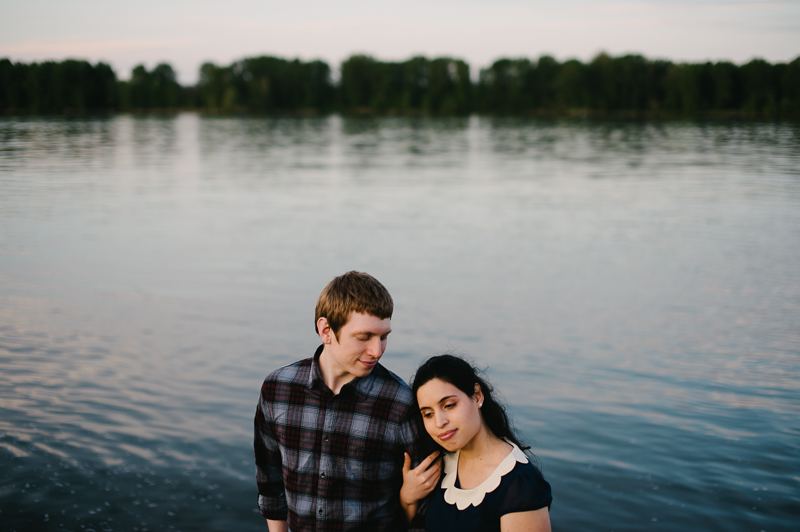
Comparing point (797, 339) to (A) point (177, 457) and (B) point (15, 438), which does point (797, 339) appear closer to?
(A) point (177, 457)

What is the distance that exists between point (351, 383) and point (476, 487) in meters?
0.70

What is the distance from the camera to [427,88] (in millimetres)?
150250

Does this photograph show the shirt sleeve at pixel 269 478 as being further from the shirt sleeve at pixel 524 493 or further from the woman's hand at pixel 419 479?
the shirt sleeve at pixel 524 493

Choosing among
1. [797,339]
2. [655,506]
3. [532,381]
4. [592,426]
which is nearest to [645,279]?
[797,339]

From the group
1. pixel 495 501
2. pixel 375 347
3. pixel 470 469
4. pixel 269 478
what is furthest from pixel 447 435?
pixel 269 478

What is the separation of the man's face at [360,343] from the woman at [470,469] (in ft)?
0.77

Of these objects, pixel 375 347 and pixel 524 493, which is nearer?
pixel 524 493

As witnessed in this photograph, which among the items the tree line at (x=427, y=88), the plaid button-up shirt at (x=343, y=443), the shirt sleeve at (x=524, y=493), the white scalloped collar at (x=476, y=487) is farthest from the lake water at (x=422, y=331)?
the tree line at (x=427, y=88)

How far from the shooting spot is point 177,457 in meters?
6.37

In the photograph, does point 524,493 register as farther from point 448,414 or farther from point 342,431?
point 342,431

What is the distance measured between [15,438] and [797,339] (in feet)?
33.5

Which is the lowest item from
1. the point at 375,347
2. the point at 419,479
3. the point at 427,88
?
the point at 419,479

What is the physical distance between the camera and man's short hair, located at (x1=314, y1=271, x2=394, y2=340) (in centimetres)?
292

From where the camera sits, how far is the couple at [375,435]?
2.90 m
